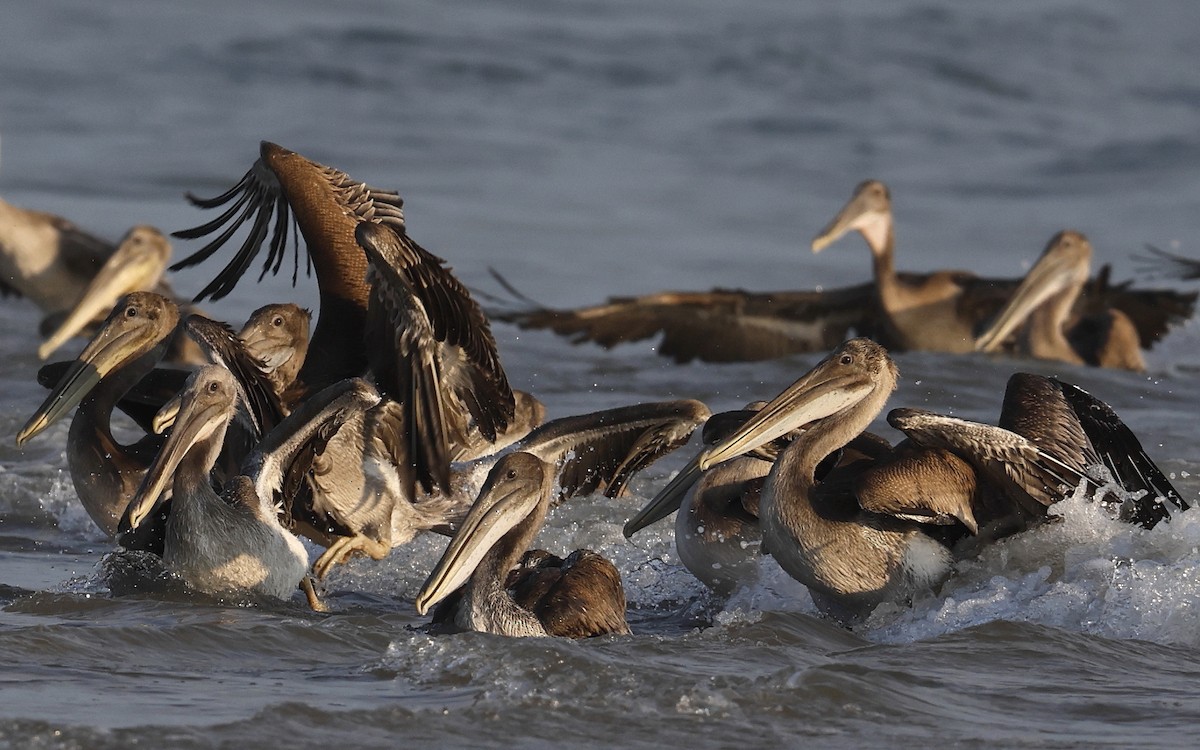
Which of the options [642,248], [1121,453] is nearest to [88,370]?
[1121,453]

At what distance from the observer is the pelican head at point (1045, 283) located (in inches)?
458

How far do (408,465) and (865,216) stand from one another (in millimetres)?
6615

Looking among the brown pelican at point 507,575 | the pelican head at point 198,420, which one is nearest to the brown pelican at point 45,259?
the pelican head at point 198,420

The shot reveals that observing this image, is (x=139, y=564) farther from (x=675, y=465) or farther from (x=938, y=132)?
(x=938, y=132)

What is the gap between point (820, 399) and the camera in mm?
5816

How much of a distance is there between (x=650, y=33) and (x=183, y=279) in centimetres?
1362

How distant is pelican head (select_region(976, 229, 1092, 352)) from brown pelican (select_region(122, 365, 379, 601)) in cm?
626

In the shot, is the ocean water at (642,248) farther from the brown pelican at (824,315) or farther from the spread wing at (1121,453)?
the spread wing at (1121,453)

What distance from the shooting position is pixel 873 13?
28.1m

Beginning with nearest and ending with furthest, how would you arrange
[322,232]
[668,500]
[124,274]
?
1. [668,500]
2. [322,232]
3. [124,274]

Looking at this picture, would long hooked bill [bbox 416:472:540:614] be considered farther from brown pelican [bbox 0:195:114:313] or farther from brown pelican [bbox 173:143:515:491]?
brown pelican [bbox 0:195:114:313]

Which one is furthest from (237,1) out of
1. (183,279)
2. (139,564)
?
(139,564)

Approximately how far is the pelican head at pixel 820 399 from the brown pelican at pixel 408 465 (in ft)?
1.59

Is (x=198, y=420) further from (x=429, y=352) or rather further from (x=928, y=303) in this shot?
(x=928, y=303)
